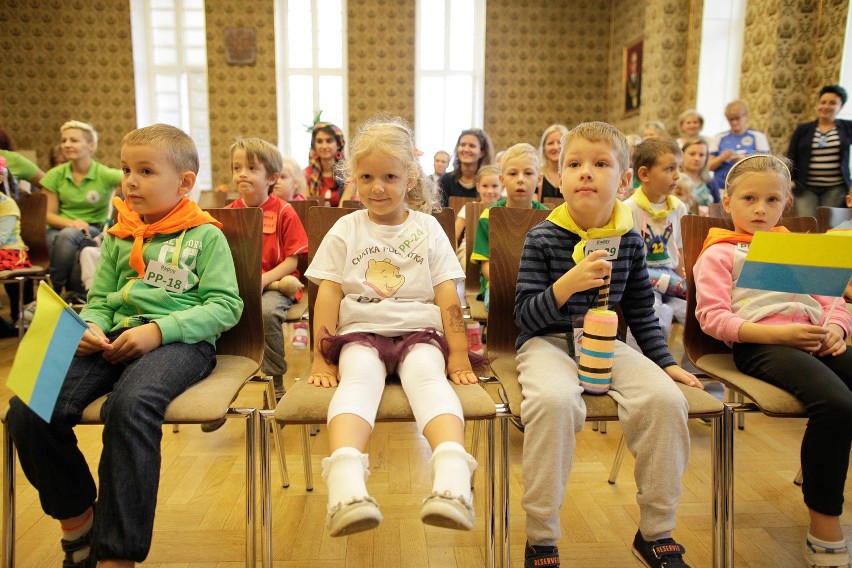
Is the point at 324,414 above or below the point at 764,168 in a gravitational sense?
below

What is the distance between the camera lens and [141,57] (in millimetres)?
9070

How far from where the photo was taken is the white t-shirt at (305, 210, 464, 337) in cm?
150

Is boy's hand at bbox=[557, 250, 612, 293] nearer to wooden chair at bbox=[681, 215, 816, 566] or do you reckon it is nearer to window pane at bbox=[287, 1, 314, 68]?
wooden chair at bbox=[681, 215, 816, 566]

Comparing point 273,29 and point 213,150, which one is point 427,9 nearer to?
point 273,29

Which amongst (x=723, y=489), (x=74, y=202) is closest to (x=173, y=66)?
(x=74, y=202)

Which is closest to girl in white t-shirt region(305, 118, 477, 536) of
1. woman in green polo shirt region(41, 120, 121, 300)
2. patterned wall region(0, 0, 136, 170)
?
woman in green polo shirt region(41, 120, 121, 300)

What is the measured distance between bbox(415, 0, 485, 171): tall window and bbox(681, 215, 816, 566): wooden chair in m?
7.93

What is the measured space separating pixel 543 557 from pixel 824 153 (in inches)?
191

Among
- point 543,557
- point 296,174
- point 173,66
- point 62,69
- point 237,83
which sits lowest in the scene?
point 543,557

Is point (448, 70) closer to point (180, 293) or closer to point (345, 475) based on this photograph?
point (180, 293)

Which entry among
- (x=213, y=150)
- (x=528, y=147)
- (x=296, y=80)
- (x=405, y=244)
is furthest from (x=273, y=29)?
(x=405, y=244)

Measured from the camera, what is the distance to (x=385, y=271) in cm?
156

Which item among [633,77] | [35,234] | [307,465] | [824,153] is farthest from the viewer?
[633,77]

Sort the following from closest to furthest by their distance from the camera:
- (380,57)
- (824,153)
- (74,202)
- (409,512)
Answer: (409,512) < (74,202) < (824,153) < (380,57)
